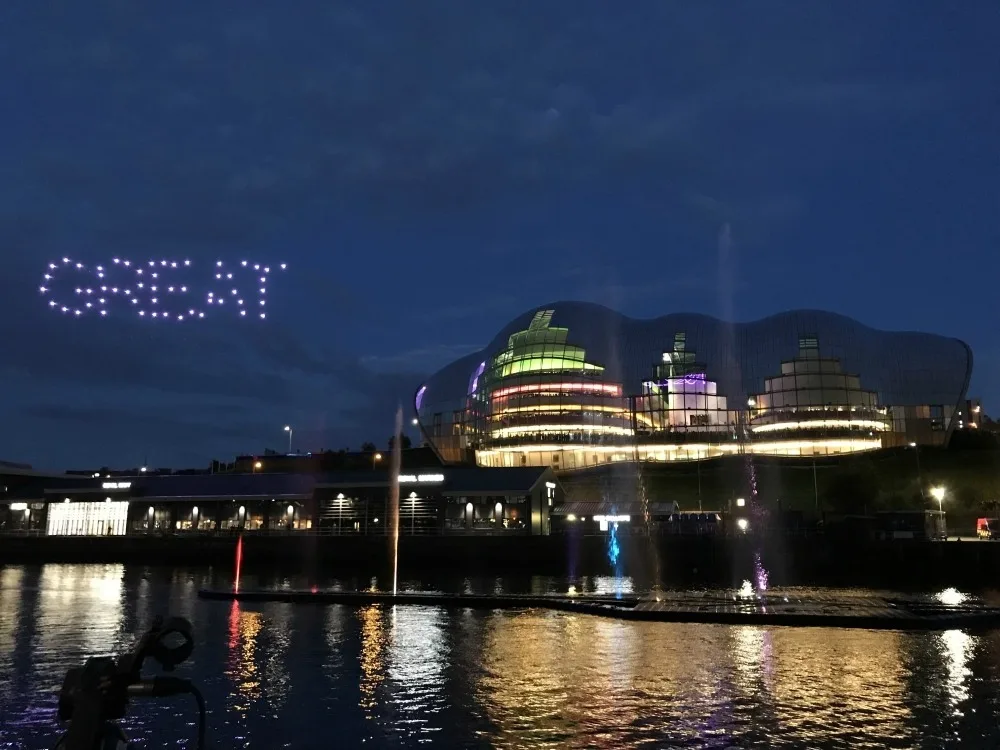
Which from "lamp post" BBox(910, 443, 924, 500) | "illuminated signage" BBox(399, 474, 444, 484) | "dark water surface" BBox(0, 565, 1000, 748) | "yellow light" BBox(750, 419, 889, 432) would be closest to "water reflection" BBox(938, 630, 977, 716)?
"dark water surface" BBox(0, 565, 1000, 748)

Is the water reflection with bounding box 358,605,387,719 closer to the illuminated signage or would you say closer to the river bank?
the river bank

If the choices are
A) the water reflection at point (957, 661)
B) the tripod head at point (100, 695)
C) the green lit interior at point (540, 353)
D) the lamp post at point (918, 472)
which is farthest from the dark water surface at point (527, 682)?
the green lit interior at point (540, 353)

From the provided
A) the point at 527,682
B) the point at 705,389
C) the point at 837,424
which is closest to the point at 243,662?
the point at 527,682

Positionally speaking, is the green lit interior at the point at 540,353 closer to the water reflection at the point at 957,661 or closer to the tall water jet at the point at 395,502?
the tall water jet at the point at 395,502

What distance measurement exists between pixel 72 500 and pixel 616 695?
94539 mm

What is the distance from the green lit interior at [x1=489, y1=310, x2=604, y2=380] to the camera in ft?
393

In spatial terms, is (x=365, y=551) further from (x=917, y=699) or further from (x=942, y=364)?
(x=942, y=364)

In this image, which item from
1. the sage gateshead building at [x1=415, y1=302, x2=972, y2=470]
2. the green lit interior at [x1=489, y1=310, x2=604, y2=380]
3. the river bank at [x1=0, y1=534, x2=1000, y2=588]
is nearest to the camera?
the river bank at [x1=0, y1=534, x2=1000, y2=588]

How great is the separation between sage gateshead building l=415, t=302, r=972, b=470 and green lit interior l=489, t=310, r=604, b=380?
0.20m

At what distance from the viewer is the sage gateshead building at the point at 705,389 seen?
11056 centimetres

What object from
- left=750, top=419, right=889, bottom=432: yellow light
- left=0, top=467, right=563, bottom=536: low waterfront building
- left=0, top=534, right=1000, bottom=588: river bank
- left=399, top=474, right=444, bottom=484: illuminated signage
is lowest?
left=0, top=534, right=1000, bottom=588: river bank

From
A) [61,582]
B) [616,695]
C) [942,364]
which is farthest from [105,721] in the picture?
[942,364]

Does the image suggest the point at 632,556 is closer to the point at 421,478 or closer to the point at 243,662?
the point at 421,478

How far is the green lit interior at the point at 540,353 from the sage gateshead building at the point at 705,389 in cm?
20
